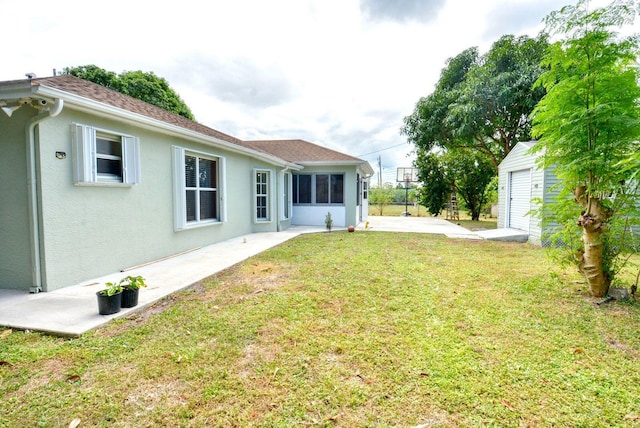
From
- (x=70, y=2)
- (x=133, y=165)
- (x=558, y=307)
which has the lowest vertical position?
(x=558, y=307)

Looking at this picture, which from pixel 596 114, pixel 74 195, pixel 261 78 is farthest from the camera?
pixel 261 78

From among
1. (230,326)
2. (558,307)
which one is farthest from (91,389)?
(558,307)

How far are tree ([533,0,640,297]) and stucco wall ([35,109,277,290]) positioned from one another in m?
6.64

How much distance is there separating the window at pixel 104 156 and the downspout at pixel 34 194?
1.52 feet

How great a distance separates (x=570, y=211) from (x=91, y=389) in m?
5.95

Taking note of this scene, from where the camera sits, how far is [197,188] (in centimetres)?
729

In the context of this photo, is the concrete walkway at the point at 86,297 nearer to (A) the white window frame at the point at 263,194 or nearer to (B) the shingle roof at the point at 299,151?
(A) the white window frame at the point at 263,194

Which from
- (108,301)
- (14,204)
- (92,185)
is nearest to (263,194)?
(92,185)

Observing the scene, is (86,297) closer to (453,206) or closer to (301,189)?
(301,189)

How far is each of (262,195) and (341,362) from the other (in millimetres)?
8654

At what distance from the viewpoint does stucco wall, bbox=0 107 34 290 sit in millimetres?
4012

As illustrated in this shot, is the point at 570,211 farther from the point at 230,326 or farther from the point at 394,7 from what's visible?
the point at 394,7

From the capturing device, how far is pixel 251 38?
10.2 m

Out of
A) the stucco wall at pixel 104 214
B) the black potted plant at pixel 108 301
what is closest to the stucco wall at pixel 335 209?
the stucco wall at pixel 104 214
